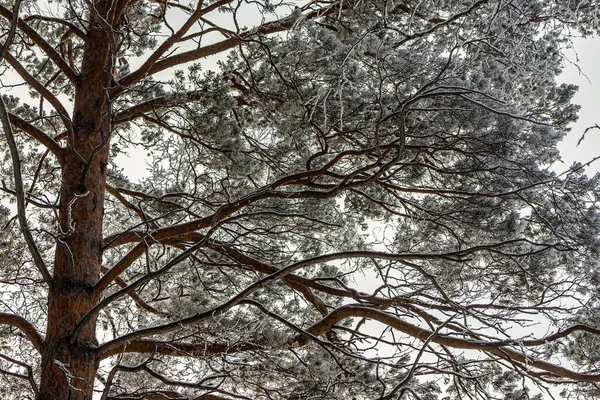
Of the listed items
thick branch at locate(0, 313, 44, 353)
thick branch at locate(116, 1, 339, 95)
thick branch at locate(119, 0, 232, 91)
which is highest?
thick branch at locate(116, 1, 339, 95)

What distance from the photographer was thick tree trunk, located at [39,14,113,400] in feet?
13.4

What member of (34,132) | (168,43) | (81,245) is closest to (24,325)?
(81,245)

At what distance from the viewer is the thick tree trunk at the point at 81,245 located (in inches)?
161

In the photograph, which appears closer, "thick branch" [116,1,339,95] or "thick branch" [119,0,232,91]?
"thick branch" [119,0,232,91]

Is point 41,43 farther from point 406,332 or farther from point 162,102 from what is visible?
point 406,332

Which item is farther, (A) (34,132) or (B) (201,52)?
(B) (201,52)

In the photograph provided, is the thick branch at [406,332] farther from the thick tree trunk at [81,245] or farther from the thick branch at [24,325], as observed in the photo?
the thick branch at [24,325]

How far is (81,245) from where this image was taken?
15.6ft

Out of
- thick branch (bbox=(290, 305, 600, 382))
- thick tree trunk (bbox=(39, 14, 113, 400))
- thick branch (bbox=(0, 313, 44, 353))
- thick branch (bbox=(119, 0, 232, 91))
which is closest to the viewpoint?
thick tree trunk (bbox=(39, 14, 113, 400))

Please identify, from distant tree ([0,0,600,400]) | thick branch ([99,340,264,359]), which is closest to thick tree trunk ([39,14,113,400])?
distant tree ([0,0,600,400])

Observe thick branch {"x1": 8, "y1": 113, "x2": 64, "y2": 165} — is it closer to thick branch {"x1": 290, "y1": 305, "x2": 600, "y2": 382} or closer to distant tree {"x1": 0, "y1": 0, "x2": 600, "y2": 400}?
distant tree {"x1": 0, "y1": 0, "x2": 600, "y2": 400}

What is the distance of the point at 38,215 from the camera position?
23.9ft

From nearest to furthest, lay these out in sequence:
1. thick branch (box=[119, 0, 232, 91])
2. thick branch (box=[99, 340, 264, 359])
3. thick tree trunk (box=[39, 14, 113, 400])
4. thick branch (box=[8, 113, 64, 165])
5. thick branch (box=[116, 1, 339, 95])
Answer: thick tree trunk (box=[39, 14, 113, 400]) < thick branch (box=[99, 340, 264, 359]) < thick branch (box=[8, 113, 64, 165]) < thick branch (box=[119, 0, 232, 91]) < thick branch (box=[116, 1, 339, 95])

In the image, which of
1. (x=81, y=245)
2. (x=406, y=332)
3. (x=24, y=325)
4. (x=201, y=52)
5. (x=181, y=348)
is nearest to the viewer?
(x=24, y=325)
